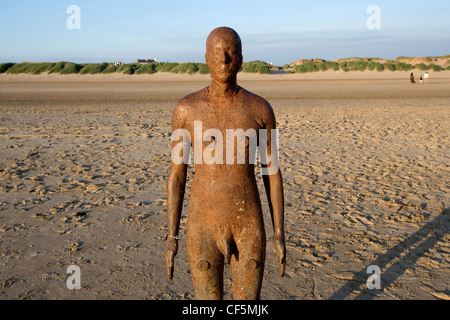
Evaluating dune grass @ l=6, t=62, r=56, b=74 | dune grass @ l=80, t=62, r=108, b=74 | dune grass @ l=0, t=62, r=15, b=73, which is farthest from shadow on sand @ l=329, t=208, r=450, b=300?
dune grass @ l=0, t=62, r=15, b=73

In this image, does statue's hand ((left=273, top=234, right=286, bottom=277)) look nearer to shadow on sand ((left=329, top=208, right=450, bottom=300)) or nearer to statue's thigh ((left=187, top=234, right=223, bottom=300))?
statue's thigh ((left=187, top=234, right=223, bottom=300))

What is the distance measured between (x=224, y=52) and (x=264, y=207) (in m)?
3.94

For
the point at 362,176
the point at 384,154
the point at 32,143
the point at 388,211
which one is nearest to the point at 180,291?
the point at 388,211

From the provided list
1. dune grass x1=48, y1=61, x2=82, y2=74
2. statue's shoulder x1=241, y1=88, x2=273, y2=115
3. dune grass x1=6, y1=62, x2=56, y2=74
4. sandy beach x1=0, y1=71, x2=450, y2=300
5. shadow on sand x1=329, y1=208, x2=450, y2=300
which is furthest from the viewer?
dune grass x1=48, y1=61, x2=82, y2=74

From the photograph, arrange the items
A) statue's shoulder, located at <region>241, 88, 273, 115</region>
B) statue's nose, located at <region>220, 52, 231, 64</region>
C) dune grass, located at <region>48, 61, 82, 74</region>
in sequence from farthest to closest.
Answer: dune grass, located at <region>48, 61, 82, 74</region> → statue's shoulder, located at <region>241, 88, 273, 115</region> → statue's nose, located at <region>220, 52, 231, 64</region>

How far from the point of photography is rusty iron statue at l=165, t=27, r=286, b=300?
200 centimetres

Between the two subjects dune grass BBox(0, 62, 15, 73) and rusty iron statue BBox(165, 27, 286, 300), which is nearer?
rusty iron statue BBox(165, 27, 286, 300)

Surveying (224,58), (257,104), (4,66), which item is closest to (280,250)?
(257,104)

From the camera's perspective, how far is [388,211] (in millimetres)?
5492

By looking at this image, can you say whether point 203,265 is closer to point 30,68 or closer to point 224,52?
point 224,52

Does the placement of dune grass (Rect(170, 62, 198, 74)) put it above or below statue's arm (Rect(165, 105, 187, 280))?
above

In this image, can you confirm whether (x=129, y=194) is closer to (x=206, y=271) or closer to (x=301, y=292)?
(x=301, y=292)

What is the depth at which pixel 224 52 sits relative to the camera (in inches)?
76.9

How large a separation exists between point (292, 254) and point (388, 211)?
75.1 inches
